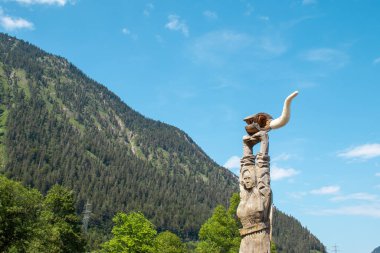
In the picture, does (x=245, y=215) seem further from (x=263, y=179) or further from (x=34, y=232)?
(x=34, y=232)

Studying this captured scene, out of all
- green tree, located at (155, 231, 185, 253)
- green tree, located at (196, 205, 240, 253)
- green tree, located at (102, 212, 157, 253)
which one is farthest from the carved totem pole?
green tree, located at (155, 231, 185, 253)

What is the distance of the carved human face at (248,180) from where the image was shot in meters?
12.3

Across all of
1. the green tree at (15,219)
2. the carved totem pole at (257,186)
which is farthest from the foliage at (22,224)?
the carved totem pole at (257,186)

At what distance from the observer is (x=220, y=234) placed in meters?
37.6

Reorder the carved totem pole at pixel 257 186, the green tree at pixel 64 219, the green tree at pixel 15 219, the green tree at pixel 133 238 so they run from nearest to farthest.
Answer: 1. the carved totem pole at pixel 257 186
2. the green tree at pixel 15 219
3. the green tree at pixel 133 238
4. the green tree at pixel 64 219

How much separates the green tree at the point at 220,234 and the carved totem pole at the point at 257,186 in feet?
82.1

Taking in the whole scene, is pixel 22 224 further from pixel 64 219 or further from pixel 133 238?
pixel 133 238

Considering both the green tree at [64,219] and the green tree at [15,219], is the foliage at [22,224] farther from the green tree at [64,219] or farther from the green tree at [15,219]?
the green tree at [64,219]

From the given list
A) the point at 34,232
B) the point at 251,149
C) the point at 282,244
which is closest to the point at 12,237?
the point at 34,232

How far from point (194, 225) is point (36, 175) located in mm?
78682

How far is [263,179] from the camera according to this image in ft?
40.1

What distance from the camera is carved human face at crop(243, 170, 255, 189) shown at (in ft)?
40.3

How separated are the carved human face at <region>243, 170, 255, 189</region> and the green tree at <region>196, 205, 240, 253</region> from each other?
25.2m

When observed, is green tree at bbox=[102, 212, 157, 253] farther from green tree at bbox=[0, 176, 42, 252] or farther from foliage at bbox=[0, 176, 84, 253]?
green tree at bbox=[0, 176, 42, 252]
